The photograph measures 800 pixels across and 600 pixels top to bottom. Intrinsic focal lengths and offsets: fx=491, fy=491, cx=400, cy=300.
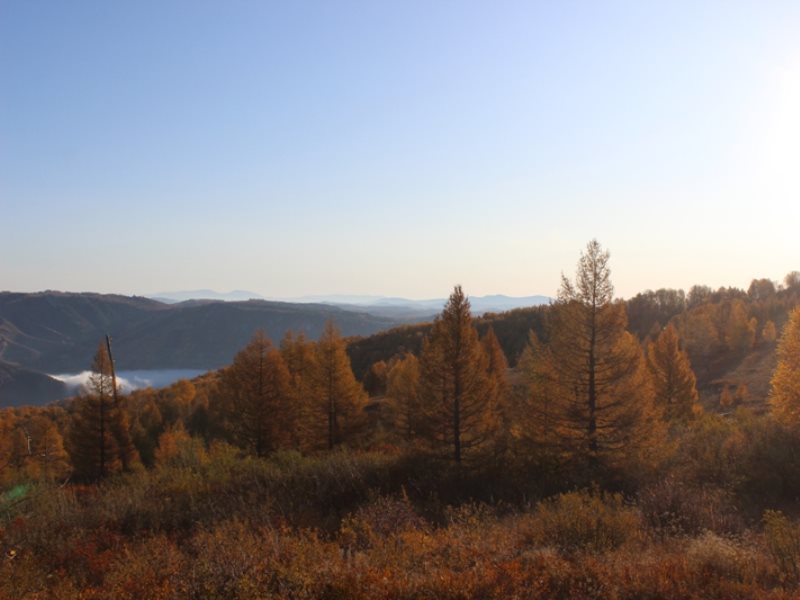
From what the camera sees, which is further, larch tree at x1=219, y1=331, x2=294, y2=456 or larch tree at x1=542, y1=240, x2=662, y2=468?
larch tree at x1=219, y1=331, x2=294, y2=456

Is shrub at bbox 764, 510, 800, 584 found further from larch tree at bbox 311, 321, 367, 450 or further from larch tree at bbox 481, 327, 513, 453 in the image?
larch tree at bbox 311, 321, 367, 450

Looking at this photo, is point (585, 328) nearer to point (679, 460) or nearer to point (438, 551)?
point (679, 460)

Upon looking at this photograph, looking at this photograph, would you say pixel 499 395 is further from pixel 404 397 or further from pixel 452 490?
pixel 452 490

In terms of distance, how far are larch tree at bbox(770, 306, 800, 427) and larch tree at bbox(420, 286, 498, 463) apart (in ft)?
31.6

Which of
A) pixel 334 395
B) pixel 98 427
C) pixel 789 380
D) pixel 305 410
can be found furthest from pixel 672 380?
pixel 98 427

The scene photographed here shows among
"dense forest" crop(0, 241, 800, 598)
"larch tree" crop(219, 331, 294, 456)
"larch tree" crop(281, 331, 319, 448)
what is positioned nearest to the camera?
"dense forest" crop(0, 241, 800, 598)

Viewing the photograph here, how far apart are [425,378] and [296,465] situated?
533 cm

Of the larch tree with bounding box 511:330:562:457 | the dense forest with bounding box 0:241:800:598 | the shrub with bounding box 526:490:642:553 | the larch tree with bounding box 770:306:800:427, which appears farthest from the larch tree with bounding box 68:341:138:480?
the larch tree with bounding box 770:306:800:427

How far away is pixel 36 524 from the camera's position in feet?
31.7

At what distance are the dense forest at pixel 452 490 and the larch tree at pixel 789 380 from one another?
0.07 m

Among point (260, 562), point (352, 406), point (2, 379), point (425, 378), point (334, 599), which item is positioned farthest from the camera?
point (2, 379)

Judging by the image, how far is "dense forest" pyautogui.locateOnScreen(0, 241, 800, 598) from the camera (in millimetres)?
6285

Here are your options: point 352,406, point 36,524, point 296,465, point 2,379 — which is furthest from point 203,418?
point 2,379

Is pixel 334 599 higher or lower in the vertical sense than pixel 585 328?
lower
